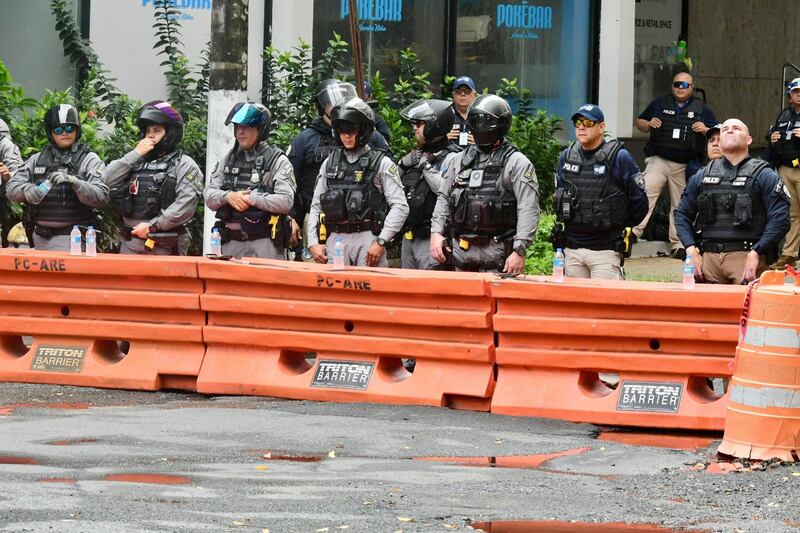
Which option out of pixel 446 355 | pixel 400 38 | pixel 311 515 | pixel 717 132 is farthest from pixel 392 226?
pixel 400 38

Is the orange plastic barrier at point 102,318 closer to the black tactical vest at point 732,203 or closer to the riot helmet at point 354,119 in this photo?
the riot helmet at point 354,119

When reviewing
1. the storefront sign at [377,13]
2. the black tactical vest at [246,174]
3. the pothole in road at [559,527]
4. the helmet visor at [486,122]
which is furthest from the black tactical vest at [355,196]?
the storefront sign at [377,13]

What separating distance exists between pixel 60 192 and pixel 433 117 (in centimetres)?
293

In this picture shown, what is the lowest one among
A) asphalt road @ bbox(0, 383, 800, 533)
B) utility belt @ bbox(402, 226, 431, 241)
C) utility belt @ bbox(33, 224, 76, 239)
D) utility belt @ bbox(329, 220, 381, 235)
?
asphalt road @ bbox(0, 383, 800, 533)

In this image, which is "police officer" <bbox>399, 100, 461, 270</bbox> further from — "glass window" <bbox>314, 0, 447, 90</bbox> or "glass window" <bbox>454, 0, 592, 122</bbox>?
"glass window" <bbox>454, 0, 592, 122</bbox>

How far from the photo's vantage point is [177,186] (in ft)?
39.4

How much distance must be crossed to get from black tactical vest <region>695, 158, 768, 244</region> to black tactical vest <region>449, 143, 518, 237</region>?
138 centimetres

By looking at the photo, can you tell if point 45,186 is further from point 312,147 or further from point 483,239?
point 483,239

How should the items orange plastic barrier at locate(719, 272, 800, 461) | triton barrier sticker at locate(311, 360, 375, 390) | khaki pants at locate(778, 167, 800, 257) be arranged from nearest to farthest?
orange plastic barrier at locate(719, 272, 800, 461) → triton barrier sticker at locate(311, 360, 375, 390) → khaki pants at locate(778, 167, 800, 257)

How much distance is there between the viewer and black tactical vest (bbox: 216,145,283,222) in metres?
11.7

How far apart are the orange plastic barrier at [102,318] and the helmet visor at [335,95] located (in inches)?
106

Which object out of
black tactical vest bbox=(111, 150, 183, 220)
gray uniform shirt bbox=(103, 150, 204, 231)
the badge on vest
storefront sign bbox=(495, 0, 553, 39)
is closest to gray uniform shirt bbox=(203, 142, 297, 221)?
gray uniform shirt bbox=(103, 150, 204, 231)

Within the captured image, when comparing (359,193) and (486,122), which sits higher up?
(486,122)

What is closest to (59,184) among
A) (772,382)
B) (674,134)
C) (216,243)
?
(216,243)
